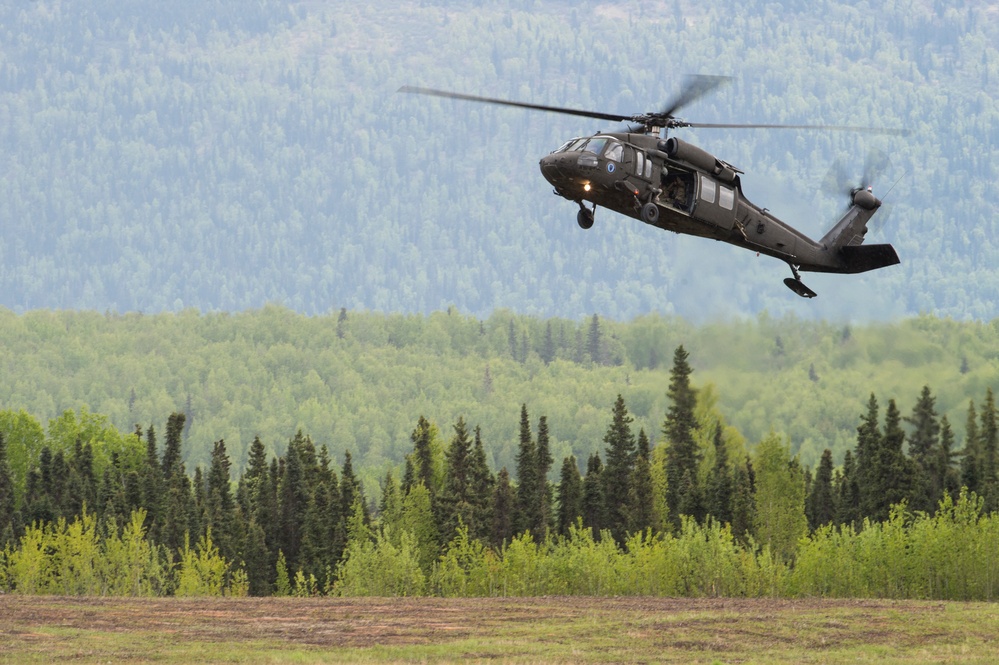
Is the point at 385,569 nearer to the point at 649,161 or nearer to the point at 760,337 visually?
the point at 760,337

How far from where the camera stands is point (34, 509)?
474ft

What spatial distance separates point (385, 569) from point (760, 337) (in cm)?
2784

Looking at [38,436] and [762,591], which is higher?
[38,436]

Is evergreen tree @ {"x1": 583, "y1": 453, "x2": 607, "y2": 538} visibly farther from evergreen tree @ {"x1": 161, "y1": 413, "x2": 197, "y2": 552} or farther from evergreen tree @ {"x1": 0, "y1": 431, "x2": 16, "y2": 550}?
evergreen tree @ {"x1": 0, "y1": 431, "x2": 16, "y2": 550}

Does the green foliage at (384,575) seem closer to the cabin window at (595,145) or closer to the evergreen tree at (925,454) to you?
the evergreen tree at (925,454)

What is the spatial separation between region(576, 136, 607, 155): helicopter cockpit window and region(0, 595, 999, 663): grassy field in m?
16.2

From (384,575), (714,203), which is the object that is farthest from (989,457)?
(714,203)

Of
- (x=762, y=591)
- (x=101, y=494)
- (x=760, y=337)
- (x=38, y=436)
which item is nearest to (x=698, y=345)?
(x=760, y=337)

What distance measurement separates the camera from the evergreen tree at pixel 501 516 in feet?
452

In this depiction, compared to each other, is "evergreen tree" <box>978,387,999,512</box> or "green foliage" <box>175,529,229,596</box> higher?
"evergreen tree" <box>978,387,999,512</box>

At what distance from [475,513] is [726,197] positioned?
248 ft

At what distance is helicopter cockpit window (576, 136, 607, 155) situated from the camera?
59125 millimetres

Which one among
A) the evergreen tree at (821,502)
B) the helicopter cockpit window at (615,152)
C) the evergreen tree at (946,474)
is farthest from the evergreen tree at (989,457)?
the helicopter cockpit window at (615,152)

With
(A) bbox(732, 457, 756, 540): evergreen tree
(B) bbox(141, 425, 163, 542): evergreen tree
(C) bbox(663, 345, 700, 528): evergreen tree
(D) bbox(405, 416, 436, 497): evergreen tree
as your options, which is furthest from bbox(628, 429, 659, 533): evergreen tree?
(B) bbox(141, 425, 163, 542): evergreen tree
